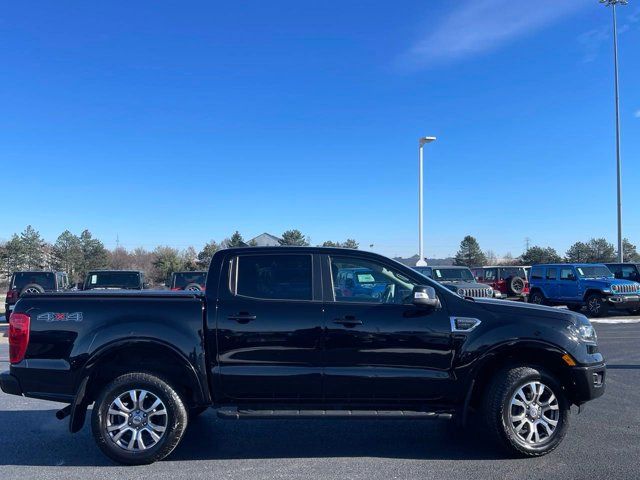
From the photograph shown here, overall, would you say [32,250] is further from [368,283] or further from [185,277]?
[368,283]

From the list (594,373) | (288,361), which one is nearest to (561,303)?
(594,373)

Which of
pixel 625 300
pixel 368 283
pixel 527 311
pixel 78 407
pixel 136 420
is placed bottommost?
pixel 136 420

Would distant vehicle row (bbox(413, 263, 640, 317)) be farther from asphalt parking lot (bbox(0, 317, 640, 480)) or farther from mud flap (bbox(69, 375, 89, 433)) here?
mud flap (bbox(69, 375, 89, 433))

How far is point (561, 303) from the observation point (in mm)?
20344

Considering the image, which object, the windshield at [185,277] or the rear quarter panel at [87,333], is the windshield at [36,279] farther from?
the rear quarter panel at [87,333]

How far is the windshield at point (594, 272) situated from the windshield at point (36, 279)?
60.5 ft

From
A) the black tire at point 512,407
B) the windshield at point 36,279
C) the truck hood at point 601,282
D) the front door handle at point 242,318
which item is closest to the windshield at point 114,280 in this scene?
the windshield at point 36,279

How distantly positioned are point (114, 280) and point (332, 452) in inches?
544

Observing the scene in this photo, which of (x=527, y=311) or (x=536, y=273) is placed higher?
(x=536, y=273)

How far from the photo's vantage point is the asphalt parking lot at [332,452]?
4637 millimetres

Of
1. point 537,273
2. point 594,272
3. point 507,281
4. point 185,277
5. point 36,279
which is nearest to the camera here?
point 36,279

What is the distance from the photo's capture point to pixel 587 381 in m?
4.99

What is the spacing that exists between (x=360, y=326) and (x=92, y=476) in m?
2.63

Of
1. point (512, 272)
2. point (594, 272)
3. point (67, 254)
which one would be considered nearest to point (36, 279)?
point (594, 272)
